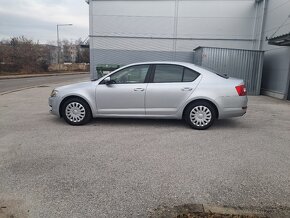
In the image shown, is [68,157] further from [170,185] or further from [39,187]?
[170,185]

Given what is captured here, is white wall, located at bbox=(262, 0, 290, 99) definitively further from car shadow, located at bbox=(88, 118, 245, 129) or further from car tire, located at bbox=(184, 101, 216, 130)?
car tire, located at bbox=(184, 101, 216, 130)

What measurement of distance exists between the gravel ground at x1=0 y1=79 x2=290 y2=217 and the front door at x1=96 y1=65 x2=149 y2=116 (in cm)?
42

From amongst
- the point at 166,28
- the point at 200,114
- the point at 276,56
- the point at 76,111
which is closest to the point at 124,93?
the point at 76,111

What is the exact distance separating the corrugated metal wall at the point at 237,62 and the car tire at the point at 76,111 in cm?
963

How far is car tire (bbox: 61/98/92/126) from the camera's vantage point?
602cm

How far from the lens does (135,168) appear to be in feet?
12.1

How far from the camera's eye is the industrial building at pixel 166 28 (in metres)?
17.3

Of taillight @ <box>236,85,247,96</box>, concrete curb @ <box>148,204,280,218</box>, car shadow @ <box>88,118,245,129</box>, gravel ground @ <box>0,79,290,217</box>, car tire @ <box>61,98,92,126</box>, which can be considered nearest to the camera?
concrete curb @ <box>148,204,280,218</box>

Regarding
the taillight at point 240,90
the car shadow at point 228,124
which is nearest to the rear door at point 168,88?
the taillight at point 240,90

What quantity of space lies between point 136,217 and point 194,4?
17.7 meters

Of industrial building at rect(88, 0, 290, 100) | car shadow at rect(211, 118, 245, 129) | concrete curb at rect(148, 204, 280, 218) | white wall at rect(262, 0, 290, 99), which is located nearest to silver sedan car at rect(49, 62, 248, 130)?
car shadow at rect(211, 118, 245, 129)

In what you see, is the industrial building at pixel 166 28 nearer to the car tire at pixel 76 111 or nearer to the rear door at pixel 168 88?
the rear door at pixel 168 88

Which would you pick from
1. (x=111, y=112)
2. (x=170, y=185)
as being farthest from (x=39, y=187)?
(x=111, y=112)

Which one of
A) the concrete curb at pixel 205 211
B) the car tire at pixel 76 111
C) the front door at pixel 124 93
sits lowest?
the concrete curb at pixel 205 211
